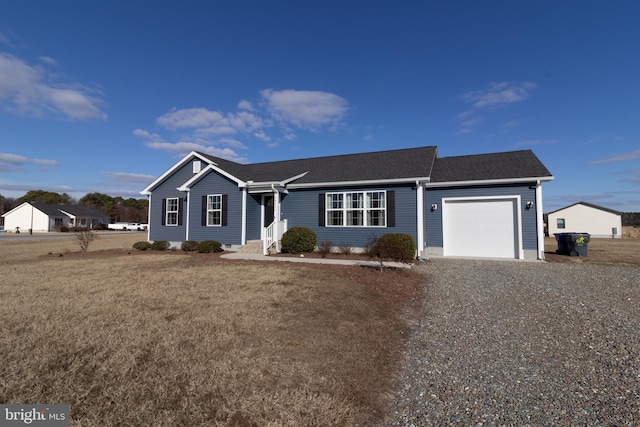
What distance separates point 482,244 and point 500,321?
876 centimetres

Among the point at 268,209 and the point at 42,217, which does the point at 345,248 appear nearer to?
the point at 268,209

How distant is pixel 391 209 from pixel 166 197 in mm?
12580

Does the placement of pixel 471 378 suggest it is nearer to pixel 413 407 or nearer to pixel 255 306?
pixel 413 407

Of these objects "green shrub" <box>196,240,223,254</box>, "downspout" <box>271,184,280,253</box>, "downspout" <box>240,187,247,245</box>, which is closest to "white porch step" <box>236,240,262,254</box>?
"downspout" <box>240,187,247,245</box>

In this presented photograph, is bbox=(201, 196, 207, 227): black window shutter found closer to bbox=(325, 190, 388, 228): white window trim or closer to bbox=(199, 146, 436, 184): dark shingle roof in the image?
bbox=(199, 146, 436, 184): dark shingle roof

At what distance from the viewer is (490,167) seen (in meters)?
13.6

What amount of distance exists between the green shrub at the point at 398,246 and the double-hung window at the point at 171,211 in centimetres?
1153

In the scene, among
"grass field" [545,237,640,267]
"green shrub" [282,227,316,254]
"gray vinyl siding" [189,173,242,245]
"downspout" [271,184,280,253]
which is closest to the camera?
"grass field" [545,237,640,267]

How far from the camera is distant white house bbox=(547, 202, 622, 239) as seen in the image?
3356 centimetres

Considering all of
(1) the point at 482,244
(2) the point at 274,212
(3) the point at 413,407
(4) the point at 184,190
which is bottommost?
(3) the point at 413,407

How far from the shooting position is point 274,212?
50.6 ft

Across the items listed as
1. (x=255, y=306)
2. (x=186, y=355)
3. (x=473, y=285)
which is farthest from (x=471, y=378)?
(x=473, y=285)

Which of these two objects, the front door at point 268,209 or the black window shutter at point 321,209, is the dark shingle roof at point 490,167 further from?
the front door at point 268,209

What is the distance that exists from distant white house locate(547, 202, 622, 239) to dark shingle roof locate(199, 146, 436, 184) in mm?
29819
